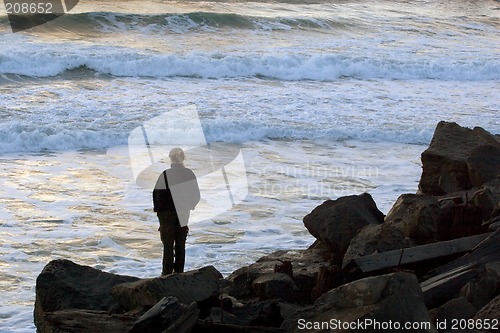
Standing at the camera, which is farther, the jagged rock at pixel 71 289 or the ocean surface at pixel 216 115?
the ocean surface at pixel 216 115

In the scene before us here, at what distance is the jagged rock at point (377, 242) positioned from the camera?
6.71 m

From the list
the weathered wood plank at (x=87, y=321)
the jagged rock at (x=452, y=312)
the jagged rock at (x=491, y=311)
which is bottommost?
the weathered wood plank at (x=87, y=321)

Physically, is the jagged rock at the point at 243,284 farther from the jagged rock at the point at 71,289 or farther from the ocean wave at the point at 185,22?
the ocean wave at the point at 185,22

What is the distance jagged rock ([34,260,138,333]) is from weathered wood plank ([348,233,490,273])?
177 cm

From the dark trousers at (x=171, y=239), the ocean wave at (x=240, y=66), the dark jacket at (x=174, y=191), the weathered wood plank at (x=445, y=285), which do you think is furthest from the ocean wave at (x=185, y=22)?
the weathered wood plank at (x=445, y=285)

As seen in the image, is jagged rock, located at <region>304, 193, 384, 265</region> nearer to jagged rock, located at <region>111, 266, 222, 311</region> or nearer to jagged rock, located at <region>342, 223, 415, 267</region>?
jagged rock, located at <region>342, 223, 415, 267</region>

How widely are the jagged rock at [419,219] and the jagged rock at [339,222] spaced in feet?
0.92

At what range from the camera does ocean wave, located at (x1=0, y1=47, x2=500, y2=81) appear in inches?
933

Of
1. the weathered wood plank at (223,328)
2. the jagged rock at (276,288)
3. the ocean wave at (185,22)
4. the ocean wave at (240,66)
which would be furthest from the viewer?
the ocean wave at (185,22)

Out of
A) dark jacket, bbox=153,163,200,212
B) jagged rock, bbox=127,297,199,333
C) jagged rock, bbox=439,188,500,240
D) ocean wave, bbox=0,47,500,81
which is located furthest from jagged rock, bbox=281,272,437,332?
ocean wave, bbox=0,47,500,81

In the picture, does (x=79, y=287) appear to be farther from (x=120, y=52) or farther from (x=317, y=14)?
(x=317, y=14)

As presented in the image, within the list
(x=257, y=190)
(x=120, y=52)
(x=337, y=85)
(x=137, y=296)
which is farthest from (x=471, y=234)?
(x=120, y=52)

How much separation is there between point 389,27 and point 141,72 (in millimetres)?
13464

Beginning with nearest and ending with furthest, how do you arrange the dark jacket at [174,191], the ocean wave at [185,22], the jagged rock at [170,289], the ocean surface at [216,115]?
the jagged rock at [170,289] < the dark jacket at [174,191] < the ocean surface at [216,115] < the ocean wave at [185,22]
